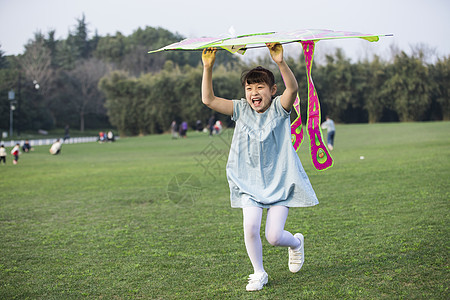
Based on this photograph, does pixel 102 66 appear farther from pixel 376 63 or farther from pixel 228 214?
pixel 228 214

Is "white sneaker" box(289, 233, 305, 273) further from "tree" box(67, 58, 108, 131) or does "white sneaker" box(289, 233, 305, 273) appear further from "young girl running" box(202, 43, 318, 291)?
"tree" box(67, 58, 108, 131)

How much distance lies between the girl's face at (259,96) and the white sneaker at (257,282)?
4.36ft

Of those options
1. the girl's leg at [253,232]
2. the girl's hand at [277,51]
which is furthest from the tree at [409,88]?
the girl's leg at [253,232]

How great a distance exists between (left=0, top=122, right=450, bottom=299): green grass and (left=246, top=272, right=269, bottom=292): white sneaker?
66mm

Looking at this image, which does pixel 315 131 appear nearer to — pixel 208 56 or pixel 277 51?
pixel 277 51

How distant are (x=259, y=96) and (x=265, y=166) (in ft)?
1.87

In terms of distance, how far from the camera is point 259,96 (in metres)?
3.90

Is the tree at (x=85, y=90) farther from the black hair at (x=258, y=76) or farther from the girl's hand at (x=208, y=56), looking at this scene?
the black hair at (x=258, y=76)

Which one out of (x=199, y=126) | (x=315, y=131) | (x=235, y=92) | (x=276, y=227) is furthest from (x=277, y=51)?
(x=235, y=92)

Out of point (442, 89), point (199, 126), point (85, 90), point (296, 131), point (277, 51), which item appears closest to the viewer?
point (277, 51)

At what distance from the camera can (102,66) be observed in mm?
70250

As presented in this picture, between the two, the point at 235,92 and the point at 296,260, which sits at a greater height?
the point at 235,92

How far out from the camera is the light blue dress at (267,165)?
3824 millimetres

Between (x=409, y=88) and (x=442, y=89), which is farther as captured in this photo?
(x=442, y=89)
